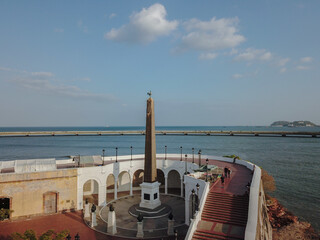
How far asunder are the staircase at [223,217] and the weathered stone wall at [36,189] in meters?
16.5

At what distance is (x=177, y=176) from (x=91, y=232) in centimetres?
1939

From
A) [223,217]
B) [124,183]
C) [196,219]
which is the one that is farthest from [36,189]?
[223,217]

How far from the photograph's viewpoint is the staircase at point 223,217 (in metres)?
16.1

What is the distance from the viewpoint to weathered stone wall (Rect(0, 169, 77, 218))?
2380cm

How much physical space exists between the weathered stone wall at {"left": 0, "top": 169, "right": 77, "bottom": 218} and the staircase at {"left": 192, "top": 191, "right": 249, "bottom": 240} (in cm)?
1655

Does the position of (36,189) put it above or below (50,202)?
above

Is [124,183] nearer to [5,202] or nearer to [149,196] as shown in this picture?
[149,196]

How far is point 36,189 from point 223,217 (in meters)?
20.2

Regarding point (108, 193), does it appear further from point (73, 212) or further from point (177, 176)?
point (177, 176)

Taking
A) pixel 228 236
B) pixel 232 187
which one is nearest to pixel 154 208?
pixel 232 187

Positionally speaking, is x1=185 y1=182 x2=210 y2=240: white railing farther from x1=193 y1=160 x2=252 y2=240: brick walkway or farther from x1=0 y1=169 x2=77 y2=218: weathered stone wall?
x1=0 y1=169 x2=77 y2=218: weathered stone wall

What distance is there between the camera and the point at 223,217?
17906 millimetres

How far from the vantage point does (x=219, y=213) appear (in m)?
18.3

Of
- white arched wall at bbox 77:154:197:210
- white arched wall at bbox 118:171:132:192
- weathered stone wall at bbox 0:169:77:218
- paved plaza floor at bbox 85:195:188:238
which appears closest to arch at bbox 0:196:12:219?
weathered stone wall at bbox 0:169:77:218
